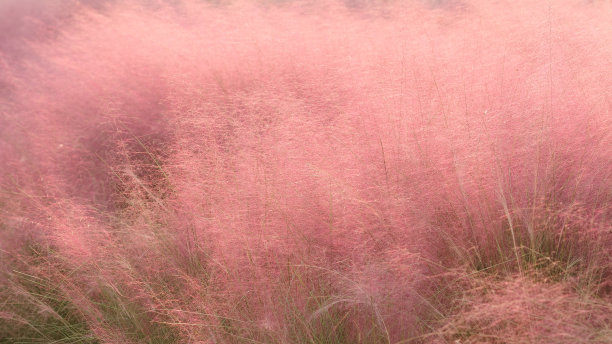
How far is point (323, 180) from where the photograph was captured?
198cm

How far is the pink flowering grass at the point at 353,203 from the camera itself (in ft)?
5.48

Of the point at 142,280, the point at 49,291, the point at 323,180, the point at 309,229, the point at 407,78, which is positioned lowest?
the point at 49,291

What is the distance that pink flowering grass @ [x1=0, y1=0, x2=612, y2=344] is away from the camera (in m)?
1.67

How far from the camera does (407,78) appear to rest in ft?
8.41

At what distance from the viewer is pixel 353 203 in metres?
1.89

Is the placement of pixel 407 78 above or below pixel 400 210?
above

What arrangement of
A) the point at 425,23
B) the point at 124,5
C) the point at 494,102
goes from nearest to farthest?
the point at 494,102 → the point at 425,23 → the point at 124,5

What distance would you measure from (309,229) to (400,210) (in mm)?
306

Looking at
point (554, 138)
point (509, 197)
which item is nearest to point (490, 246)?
point (509, 197)

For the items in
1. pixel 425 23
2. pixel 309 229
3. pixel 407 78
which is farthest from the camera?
pixel 425 23

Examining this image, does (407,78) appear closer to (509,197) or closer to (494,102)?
(494,102)

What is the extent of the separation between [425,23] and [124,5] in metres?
2.50

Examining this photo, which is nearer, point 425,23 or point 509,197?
point 509,197

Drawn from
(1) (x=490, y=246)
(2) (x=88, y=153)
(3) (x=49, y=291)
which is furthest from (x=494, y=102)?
(2) (x=88, y=153)
